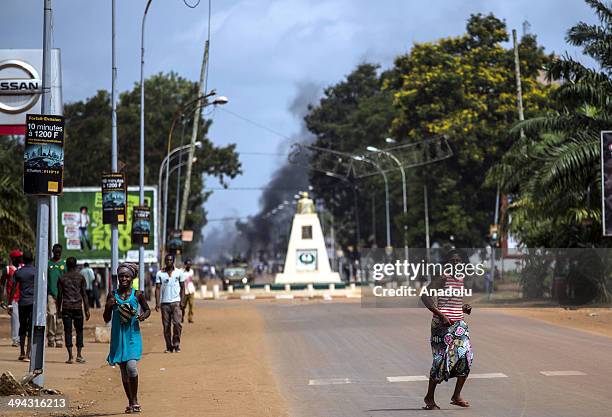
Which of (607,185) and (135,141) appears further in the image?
(135,141)

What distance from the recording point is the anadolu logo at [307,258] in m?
77.8

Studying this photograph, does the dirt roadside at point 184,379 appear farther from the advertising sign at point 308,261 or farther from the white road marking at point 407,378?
the advertising sign at point 308,261

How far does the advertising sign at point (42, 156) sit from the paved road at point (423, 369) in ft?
13.9

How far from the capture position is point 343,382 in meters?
17.7

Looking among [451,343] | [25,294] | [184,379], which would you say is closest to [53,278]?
[25,294]

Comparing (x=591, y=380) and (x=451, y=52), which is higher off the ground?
(x=451, y=52)

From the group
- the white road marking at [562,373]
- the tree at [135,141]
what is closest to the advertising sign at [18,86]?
the white road marking at [562,373]

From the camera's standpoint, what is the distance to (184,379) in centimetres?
1894

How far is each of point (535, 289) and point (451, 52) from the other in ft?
100

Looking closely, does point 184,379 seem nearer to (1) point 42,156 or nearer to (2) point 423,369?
(2) point 423,369

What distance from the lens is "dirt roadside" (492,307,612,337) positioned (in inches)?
1231

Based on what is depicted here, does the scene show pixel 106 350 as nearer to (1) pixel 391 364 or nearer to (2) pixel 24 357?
(2) pixel 24 357

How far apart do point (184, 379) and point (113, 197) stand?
11.1 meters

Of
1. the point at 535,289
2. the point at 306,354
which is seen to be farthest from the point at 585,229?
the point at 306,354
